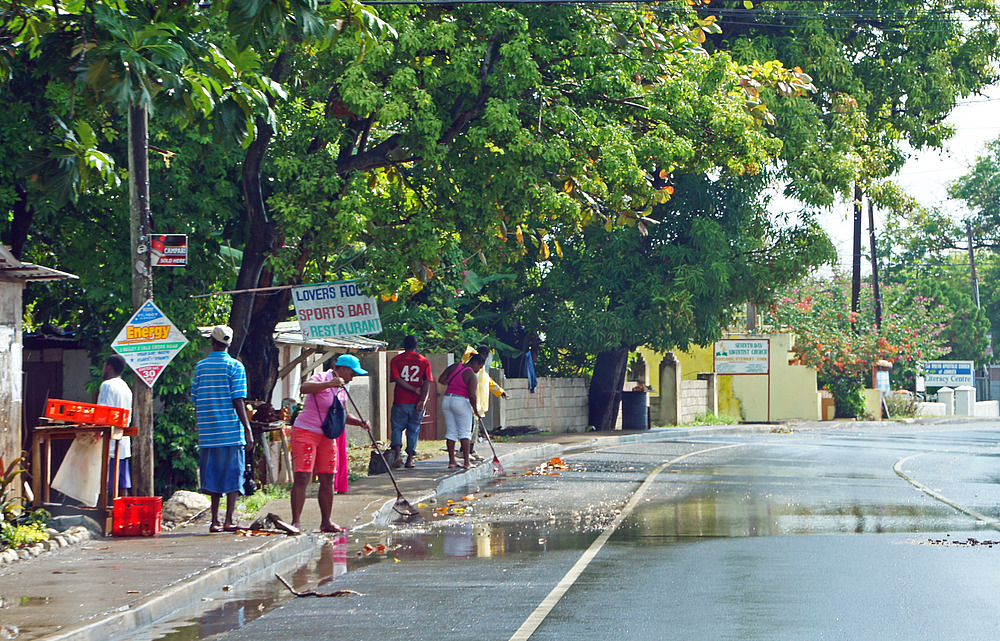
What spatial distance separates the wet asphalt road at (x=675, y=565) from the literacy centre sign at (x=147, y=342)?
2.56m

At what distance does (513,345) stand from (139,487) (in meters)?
23.3

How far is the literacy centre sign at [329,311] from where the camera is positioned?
16094mm

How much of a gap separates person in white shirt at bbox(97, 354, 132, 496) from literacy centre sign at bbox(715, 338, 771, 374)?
31.8 m

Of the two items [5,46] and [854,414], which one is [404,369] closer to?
[5,46]

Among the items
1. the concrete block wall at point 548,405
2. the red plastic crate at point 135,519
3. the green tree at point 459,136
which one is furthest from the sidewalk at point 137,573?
the concrete block wall at point 548,405

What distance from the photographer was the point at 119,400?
12953 millimetres

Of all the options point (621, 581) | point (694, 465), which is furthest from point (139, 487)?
point (694, 465)

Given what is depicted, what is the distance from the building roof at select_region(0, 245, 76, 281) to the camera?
37.8ft

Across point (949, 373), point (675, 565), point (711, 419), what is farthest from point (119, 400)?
point (949, 373)

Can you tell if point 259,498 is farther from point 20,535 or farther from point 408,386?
point 20,535

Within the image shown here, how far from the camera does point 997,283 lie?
265 feet

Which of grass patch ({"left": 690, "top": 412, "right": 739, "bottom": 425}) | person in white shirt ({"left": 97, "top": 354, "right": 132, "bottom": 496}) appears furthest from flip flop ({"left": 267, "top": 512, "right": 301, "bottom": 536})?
grass patch ({"left": 690, "top": 412, "right": 739, "bottom": 425})

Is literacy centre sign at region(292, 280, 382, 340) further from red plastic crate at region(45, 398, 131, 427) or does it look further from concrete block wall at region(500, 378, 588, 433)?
concrete block wall at region(500, 378, 588, 433)

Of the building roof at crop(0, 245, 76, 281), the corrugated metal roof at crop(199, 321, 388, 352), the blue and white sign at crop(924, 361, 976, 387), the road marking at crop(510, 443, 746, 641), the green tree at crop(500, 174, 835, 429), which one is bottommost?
the road marking at crop(510, 443, 746, 641)
